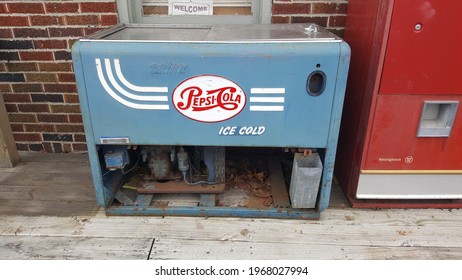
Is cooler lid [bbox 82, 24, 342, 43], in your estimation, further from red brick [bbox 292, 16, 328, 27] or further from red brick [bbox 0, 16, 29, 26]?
red brick [bbox 0, 16, 29, 26]

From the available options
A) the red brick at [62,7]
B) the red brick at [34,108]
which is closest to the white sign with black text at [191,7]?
the red brick at [62,7]

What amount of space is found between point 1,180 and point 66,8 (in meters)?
1.34

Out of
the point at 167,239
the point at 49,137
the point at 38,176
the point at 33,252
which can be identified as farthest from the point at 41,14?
the point at 167,239

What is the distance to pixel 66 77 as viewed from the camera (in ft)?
9.01

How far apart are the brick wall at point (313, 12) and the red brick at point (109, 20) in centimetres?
115

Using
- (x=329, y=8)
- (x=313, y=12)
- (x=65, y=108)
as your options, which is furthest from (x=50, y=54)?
(x=329, y=8)

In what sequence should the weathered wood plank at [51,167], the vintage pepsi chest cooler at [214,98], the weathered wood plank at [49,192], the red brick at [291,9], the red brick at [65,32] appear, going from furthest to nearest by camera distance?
the weathered wood plank at [51,167], the red brick at [65,32], the red brick at [291,9], the weathered wood plank at [49,192], the vintage pepsi chest cooler at [214,98]

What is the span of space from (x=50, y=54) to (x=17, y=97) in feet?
1.63

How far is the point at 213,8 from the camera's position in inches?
103

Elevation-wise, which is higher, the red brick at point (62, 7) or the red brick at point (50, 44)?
the red brick at point (62, 7)

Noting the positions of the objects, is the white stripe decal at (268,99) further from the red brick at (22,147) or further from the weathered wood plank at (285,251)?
the red brick at (22,147)

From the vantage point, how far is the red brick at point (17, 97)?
2.83 meters

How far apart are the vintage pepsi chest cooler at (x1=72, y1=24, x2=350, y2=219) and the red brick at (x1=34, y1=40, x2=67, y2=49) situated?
740mm

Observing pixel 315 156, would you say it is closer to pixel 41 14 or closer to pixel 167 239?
pixel 167 239
